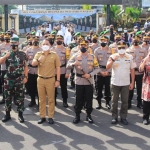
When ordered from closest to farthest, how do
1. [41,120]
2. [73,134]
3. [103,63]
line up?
[73,134] < [41,120] < [103,63]

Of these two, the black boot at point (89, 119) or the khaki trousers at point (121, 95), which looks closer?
the khaki trousers at point (121, 95)

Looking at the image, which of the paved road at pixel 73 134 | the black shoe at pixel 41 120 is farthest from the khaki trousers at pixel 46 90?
the paved road at pixel 73 134

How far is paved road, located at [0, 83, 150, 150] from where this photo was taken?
5.58 m

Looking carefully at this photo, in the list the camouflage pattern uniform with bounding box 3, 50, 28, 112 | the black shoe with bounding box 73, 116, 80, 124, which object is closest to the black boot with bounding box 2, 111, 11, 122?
the camouflage pattern uniform with bounding box 3, 50, 28, 112

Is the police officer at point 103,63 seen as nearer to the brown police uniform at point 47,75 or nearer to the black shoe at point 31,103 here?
the brown police uniform at point 47,75

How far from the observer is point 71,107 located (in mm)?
8148

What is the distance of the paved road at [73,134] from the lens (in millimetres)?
5582

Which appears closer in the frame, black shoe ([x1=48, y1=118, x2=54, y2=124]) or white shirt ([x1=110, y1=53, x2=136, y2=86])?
white shirt ([x1=110, y1=53, x2=136, y2=86])

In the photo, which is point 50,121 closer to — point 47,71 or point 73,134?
point 73,134

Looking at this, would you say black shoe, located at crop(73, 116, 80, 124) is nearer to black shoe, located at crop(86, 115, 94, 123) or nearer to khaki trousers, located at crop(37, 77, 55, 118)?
black shoe, located at crop(86, 115, 94, 123)

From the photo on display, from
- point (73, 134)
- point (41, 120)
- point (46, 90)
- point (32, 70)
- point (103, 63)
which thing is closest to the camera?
point (73, 134)

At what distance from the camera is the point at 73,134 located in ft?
20.2

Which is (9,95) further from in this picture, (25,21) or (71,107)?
(25,21)

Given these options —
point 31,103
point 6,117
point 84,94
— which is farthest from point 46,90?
point 31,103
